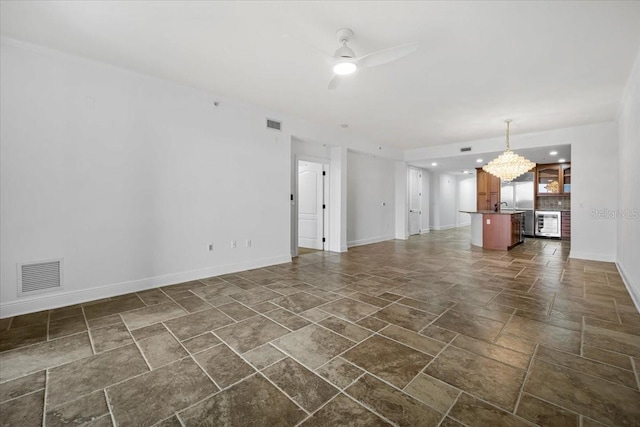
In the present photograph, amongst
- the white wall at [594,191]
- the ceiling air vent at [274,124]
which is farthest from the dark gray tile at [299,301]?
the white wall at [594,191]

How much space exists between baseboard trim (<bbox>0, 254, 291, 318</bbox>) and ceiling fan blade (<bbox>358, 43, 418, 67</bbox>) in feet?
11.4

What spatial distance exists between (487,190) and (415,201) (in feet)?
9.09

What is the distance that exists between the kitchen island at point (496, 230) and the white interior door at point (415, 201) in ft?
7.98

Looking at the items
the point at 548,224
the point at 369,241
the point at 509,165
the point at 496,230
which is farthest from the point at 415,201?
the point at 548,224

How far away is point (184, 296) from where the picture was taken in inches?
133

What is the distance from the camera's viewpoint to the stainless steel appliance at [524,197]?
941 cm

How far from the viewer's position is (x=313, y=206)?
6840mm

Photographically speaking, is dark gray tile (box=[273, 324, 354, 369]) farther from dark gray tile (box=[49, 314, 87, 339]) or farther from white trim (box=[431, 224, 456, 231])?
white trim (box=[431, 224, 456, 231])

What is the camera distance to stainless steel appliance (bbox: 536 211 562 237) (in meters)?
8.88

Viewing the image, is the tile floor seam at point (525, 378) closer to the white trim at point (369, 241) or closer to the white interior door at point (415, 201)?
the white trim at point (369, 241)

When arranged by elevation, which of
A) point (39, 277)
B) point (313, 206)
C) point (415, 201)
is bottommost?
point (39, 277)

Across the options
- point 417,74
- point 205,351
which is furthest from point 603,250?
point 205,351

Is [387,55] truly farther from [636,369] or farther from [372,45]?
[636,369]

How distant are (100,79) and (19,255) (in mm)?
2115
